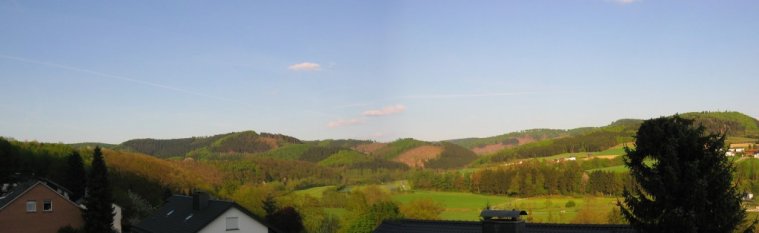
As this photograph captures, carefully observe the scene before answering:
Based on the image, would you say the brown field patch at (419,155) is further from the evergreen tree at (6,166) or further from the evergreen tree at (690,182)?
the evergreen tree at (690,182)

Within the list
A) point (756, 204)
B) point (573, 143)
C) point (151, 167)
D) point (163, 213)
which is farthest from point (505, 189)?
point (163, 213)

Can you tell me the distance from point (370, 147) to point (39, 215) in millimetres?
142202

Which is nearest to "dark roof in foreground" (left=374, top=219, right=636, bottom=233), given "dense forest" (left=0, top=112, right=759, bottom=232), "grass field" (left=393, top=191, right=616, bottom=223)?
"dense forest" (left=0, top=112, right=759, bottom=232)

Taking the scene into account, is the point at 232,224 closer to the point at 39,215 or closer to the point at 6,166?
the point at 39,215

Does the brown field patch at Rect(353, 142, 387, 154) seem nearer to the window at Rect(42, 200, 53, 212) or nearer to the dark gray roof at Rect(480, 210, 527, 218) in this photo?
the window at Rect(42, 200, 53, 212)

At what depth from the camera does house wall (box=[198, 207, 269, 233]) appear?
108 feet

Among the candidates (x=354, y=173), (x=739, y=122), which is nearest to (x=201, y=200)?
(x=354, y=173)

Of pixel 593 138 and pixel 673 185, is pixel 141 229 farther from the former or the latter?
pixel 593 138

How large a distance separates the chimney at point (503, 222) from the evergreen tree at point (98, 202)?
30.7 meters

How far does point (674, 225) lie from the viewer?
49.0 feet

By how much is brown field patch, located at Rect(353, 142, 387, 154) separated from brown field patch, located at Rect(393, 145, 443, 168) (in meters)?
15.5

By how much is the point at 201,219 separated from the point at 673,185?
2595cm

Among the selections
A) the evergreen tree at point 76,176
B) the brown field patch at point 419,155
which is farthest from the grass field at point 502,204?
the brown field patch at point 419,155

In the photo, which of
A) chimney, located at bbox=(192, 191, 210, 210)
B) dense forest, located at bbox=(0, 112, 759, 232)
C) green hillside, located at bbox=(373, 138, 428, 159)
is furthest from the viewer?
green hillside, located at bbox=(373, 138, 428, 159)
